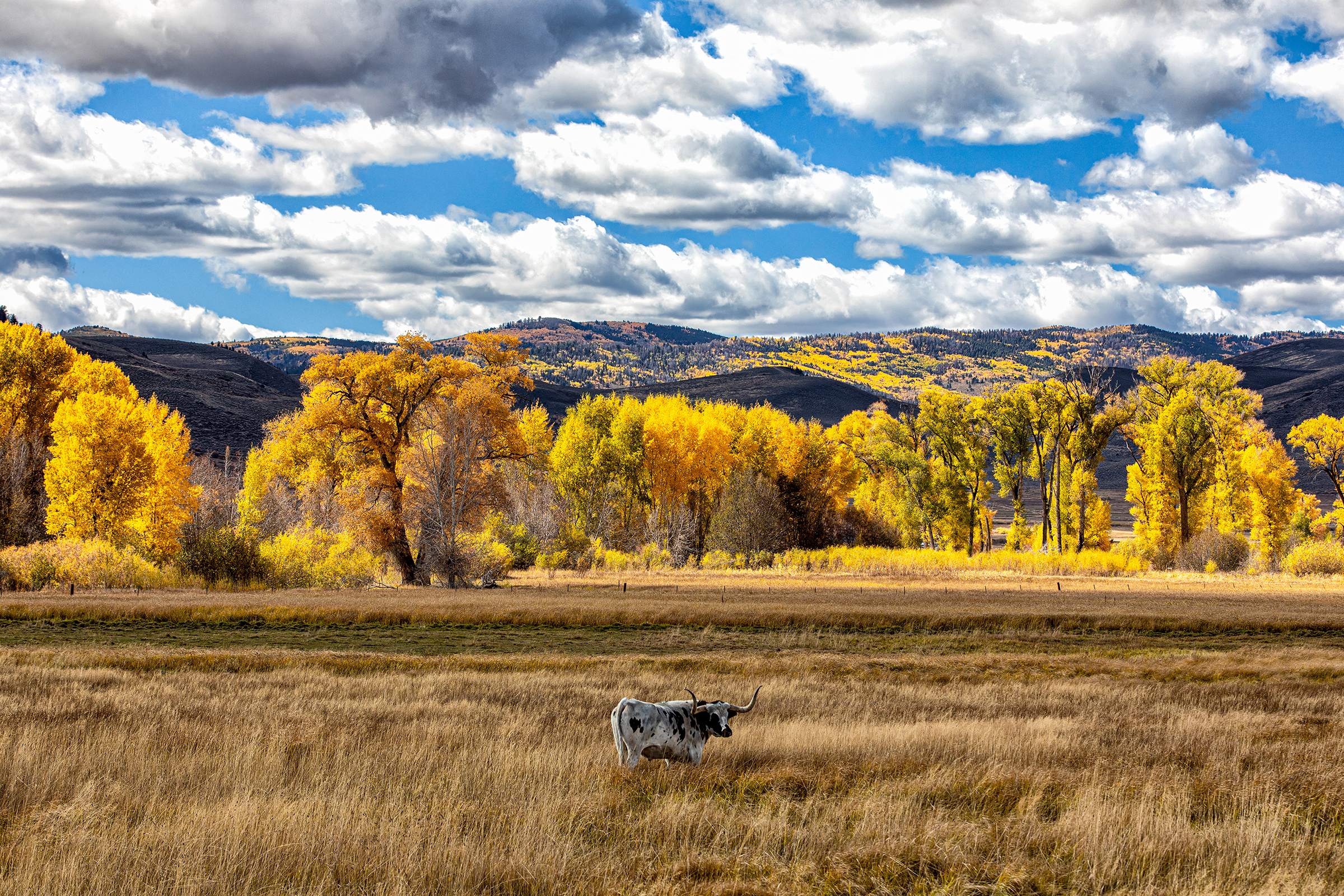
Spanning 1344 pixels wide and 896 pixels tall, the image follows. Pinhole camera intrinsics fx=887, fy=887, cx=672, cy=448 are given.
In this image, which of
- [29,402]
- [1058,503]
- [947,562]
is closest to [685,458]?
[947,562]

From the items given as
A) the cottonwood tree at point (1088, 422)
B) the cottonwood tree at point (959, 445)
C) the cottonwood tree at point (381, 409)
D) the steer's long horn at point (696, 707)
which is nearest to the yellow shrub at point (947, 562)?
the cottonwood tree at point (1088, 422)

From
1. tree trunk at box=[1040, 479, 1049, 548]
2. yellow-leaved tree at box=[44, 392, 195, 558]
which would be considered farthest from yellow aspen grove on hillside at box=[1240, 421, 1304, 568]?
yellow-leaved tree at box=[44, 392, 195, 558]

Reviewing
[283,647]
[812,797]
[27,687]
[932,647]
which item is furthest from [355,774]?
[932,647]

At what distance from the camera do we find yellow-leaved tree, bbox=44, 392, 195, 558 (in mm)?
51031

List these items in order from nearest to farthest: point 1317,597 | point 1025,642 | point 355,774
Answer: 1. point 355,774
2. point 1025,642
3. point 1317,597

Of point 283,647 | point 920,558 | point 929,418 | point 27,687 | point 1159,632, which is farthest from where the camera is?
point 929,418

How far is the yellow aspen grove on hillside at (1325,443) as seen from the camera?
63.3m

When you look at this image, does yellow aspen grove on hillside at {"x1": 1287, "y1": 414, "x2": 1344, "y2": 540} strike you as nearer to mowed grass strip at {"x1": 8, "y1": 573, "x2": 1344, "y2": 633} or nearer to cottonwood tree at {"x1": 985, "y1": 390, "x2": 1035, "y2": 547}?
mowed grass strip at {"x1": 8, "y1": 573, "x2": 1344, "y2": 633}

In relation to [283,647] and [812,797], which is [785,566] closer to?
[283,647]

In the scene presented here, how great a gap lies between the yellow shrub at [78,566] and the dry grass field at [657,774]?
2080 cm

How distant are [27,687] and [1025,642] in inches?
1170

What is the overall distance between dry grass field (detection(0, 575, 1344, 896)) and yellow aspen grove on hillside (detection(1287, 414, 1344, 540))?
145 ft

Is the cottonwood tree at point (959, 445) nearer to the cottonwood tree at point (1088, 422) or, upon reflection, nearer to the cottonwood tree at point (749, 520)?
the cottonwood tree at point (1088, 422)

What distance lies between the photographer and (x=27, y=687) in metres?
16.9
